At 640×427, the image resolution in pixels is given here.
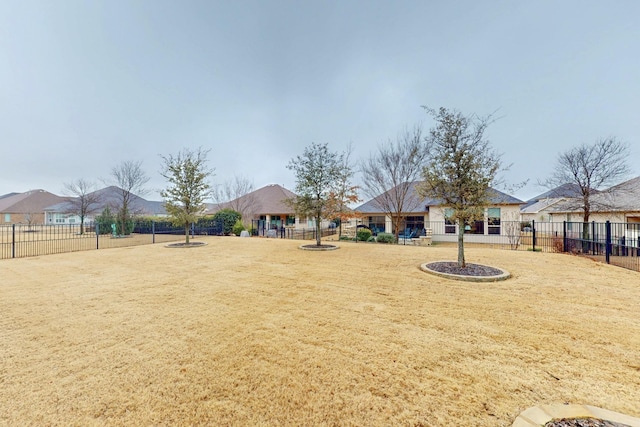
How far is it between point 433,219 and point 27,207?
7429cm

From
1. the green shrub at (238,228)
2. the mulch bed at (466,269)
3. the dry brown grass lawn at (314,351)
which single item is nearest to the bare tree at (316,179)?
the mulch bed at (466,269)

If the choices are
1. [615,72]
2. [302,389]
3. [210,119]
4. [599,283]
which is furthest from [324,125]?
[302,389]

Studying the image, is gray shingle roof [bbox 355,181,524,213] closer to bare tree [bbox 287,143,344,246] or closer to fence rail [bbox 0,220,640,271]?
fence rail [bbox 0,220,640,271]

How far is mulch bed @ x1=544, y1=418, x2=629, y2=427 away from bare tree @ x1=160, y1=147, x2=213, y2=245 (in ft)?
51.1

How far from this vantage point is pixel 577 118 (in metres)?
15.2

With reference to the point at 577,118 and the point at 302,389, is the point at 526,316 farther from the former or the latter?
the point at 577,118

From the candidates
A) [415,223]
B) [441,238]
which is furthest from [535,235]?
[415,223]

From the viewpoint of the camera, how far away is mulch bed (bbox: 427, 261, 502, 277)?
6.58 meters

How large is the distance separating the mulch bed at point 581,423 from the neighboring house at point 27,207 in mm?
65902

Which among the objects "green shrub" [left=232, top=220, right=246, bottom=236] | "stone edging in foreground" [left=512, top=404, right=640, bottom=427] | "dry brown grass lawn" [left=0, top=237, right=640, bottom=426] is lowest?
"dry brown grass lawn" [left=0, top=237, right=640, bottom=426]

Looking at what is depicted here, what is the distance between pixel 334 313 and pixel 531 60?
52.0 feet

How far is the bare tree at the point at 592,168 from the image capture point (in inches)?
516

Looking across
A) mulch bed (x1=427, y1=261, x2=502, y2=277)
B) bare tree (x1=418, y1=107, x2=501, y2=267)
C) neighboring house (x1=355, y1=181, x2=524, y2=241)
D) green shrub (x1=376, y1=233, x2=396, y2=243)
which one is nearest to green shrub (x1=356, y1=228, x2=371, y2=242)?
green shrub (x1=376, y1=233, x2=396, y2=243)

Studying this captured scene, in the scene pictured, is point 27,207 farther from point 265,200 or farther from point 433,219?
point 433,219
